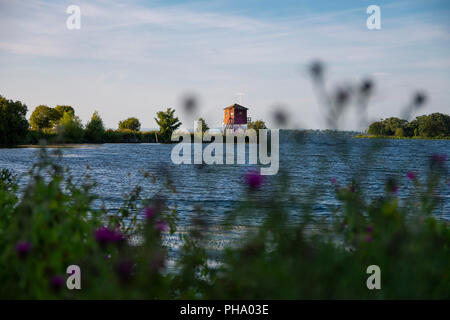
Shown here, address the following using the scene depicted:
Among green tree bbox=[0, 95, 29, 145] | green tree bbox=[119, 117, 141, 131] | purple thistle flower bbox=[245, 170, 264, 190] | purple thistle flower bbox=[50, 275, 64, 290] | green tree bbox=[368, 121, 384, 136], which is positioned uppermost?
green tree bbox=[119, 117, 141, 131]

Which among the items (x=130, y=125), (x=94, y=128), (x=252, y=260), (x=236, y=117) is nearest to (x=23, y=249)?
(x=252, y=260)

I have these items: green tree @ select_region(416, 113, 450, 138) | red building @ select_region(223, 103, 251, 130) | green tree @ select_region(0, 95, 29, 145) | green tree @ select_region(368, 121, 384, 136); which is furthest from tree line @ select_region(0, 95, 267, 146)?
green tree @ select_region(416, 113, 450, 138)

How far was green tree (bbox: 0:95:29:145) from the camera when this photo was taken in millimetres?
54969

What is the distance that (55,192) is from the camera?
3312 millimetres

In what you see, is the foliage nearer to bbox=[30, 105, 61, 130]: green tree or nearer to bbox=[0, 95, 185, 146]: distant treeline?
bbox=[0, 95, 185, 146]: distant treeline

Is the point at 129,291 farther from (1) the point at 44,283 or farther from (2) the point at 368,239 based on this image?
(2) the point at 368,239

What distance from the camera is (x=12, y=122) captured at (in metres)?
56.4

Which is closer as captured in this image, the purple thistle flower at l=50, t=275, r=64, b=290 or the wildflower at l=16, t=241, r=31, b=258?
the purple thistle flower at l=50, t=275, r=64, b=290

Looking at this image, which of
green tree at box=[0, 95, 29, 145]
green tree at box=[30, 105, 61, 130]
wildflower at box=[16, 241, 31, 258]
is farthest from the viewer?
green tree at box=[30, 105, 61, 130]

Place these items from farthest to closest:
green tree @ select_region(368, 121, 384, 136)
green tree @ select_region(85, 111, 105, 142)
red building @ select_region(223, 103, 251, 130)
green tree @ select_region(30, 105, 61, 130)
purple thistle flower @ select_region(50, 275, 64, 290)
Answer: red building @ select_region(223, 103, 251, 130)
green tree @ select_region(30, 105, 61, 130)
green tree @ select_region(85, 111, 105, 142)
green tree @ select_region(368, 121, 384, 136)
purple thistle flower @ select_region(50, 275, 64, 290)

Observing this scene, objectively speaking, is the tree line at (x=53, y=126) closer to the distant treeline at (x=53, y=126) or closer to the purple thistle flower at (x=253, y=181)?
the distant treeline at (x=53, y=126)

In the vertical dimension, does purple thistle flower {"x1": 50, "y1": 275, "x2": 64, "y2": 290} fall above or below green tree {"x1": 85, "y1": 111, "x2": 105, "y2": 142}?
below
